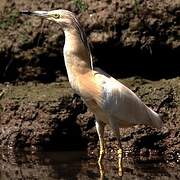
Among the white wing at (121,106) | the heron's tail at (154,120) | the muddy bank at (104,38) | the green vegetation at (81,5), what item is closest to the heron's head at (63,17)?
the white wing at (121,106)

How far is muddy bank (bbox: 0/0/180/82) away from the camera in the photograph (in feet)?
34.8

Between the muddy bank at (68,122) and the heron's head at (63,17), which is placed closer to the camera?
the heron's head at (63,17)

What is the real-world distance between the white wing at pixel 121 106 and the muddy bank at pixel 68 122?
113 cm

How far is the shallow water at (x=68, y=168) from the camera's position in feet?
27.2

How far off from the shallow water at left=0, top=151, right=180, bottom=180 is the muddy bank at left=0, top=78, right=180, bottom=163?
21 cm

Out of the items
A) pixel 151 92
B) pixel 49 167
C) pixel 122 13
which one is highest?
pixel 122 13

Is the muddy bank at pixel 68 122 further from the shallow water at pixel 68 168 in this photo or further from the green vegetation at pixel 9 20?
the green vegetation at pixel 9 20

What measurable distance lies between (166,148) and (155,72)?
168 cm

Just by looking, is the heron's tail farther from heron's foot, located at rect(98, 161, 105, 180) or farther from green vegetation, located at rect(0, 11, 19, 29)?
green vegetation, located at rect(0, 11, 19, 29)

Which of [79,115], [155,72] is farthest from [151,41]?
[79,115]

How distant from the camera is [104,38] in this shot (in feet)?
34.8

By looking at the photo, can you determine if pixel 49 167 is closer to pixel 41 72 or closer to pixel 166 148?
pixel 166 148

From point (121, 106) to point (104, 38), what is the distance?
2666 mm

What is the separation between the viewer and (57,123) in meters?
9.81
